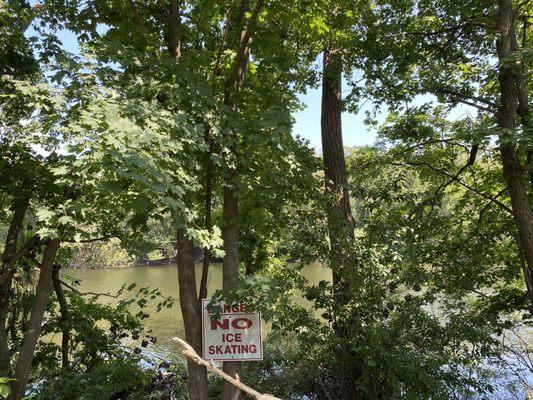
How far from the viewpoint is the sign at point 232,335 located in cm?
402

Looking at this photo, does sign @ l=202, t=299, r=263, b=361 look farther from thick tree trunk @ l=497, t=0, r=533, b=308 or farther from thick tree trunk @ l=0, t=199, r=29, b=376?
thick tree trunk @ l=497, t=0, r=533, b=308

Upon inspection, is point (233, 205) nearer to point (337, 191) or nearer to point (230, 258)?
point (230, 258)

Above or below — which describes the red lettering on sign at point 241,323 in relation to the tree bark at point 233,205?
below

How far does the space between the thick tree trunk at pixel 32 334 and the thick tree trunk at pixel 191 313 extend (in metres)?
1.77

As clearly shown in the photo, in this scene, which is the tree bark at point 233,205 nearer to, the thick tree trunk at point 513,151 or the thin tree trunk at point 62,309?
the thick tree trunk at point 513,151

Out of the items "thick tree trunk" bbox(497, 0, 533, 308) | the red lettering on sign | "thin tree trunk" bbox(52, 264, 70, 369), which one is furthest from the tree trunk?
"thick tree trunk" bbox(497, 0, 533, 308)

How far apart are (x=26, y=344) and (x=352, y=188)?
14.6ft

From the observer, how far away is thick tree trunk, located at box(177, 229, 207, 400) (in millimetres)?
4137

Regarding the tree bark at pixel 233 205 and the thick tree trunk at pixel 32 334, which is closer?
the tree bark at pixel 233 205

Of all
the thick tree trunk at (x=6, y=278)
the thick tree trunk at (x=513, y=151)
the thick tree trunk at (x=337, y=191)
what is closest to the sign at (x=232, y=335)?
the thick tree trunk at (x=337, y=191)

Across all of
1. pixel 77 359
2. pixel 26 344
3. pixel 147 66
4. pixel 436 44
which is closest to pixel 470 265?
pixel 436 44

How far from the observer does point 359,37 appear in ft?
21.1

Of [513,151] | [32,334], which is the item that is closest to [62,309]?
[32,334]

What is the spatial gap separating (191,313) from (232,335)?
0.50m
